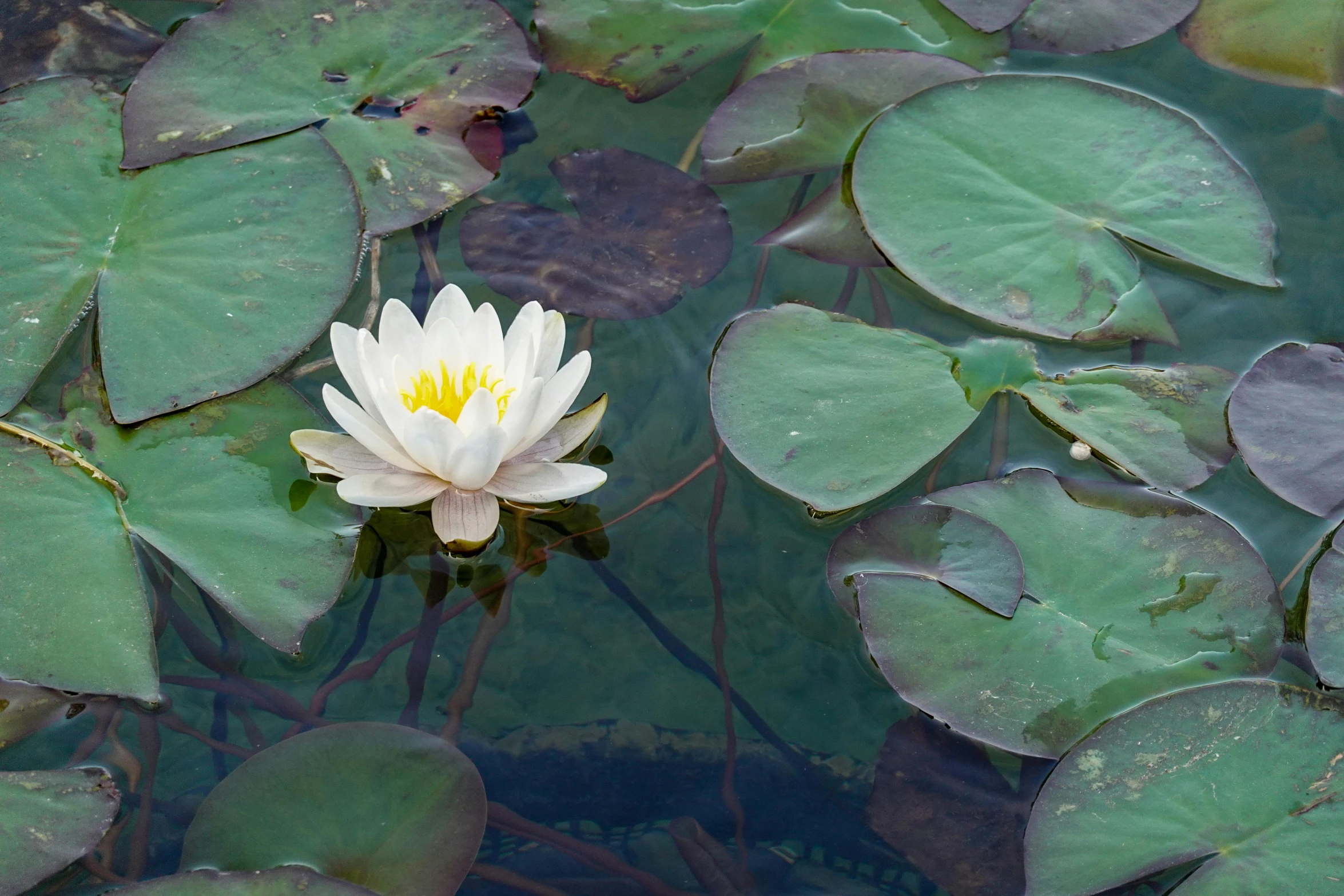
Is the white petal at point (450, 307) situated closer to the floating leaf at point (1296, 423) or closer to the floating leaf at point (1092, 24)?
the floating leaf at point (1296, 423)

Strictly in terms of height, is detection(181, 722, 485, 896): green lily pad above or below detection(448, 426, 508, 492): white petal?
below

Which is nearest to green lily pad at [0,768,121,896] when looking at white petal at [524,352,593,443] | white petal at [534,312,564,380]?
white petal at [524,352,593,443]

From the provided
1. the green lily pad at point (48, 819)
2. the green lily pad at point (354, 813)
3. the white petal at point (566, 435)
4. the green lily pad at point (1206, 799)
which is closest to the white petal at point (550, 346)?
the white petal at point (566, 435)

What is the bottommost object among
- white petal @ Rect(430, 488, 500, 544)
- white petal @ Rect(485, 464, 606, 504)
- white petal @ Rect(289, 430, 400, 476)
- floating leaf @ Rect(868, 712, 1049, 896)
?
floating leaf @ Rect(868, 712, 1049, 896)

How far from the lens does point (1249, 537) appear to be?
2.10m

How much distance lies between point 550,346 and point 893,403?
2.67 feet

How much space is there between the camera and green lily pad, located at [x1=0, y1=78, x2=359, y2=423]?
215 centimetres

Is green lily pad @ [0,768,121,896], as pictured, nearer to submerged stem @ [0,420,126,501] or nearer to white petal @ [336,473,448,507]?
submerged stem @ [0,420,126,501]

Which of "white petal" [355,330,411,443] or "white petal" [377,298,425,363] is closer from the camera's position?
"white petal" [355,330,411,443]

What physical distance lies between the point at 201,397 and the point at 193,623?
1.68ft

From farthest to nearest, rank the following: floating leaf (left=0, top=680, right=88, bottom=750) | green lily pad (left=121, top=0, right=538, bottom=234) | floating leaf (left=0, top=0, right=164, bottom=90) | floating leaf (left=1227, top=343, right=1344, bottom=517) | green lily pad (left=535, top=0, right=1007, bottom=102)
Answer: green lily pad (left=535, top=0, right=1007, bottom=102) → floating leaf (left=0, top=0, right=164, bottom=90) → green lily pad (left=121, top=0, right=538, bottom=234) → floating leaf (left=1227, top=343, right=1344, bottom=517) → floating leaf (left=0, top=680, right=88, bottom=750)

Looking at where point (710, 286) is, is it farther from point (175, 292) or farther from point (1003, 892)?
point (1003, 892)

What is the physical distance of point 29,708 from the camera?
1803 mm

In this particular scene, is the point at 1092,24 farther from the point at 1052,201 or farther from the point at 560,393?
the point at 560,393
